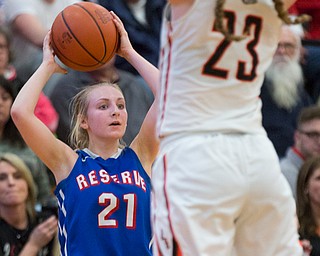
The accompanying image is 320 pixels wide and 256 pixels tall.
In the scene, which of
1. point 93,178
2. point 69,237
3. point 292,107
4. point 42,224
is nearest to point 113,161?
point 93,178

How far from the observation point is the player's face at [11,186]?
243 inches

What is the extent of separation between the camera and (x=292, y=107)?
793 cm

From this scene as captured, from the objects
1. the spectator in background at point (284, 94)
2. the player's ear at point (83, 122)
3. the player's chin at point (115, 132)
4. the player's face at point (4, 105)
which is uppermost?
the player's chin at point (115, 132)

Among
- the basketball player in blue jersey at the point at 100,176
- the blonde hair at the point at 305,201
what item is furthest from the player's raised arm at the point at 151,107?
the blonde hair at the point at 305,201

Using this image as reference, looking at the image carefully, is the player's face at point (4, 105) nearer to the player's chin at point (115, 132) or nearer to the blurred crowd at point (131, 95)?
the blurred crowd at point (131, 95)

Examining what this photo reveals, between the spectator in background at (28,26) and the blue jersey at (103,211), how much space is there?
7.39 ft

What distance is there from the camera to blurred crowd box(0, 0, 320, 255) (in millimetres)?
6246

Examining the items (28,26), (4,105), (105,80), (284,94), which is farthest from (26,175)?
(284,94)

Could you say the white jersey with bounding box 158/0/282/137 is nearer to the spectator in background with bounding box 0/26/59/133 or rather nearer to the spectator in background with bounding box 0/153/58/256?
the spectator in background with bounding box 0/153/58/256

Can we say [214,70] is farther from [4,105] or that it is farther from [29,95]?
[4,105]

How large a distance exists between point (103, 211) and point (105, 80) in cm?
221

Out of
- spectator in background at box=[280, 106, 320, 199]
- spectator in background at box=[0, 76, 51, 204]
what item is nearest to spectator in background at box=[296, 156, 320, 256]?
spectator in background at box=[280, 106, 320, 199]

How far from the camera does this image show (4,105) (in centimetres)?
673

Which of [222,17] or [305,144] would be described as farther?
[305,144]
